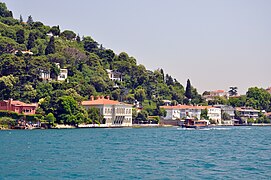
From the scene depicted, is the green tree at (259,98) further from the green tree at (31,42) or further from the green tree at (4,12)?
Answer: the green tree at (4,12)

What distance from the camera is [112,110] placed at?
319 ft

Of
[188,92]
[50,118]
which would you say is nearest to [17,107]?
[50,118]

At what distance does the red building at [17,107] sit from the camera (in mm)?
81938

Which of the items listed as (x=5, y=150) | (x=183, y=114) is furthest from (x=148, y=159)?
(x=183, y=114)

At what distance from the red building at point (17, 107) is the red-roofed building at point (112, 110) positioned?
12424mm

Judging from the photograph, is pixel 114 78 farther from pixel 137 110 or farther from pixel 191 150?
pixel 191 150

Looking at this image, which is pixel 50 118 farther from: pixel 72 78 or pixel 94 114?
pixel 72 78

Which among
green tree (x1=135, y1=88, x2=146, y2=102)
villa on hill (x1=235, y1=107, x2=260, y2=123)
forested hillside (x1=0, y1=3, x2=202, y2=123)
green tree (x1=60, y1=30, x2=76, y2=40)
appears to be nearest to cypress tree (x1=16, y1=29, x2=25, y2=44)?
forested hillside (x1=0, y1=3, x2=202, y2=123)

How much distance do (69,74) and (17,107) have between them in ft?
86.8

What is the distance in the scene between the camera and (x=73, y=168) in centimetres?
2614

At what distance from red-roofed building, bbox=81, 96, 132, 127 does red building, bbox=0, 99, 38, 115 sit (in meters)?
12.4

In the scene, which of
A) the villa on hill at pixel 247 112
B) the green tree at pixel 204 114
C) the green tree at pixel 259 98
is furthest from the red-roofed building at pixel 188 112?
the green tree at pixel 259 98

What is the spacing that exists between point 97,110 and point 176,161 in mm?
61795

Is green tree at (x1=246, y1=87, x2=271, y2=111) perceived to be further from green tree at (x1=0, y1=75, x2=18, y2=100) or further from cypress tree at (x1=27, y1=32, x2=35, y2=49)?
green tree at (x1=0, y1=75, x2=18, y2=100)
